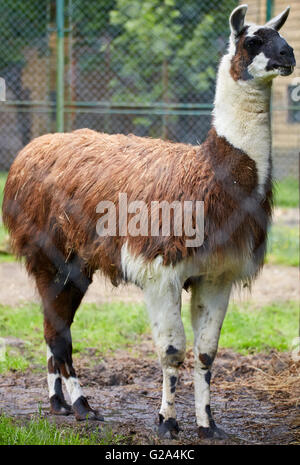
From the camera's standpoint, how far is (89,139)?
13.9 ft

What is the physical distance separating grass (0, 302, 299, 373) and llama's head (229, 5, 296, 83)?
105 inches

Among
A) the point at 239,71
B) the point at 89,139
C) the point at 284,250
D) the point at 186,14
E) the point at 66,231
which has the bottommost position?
the point at 284,250

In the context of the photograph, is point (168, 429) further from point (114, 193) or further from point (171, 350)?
point (114, 193)

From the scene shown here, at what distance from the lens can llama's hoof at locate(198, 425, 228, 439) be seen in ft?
12.2

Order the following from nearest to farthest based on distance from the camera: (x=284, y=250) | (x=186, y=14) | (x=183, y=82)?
(x=284, y=250)
(x=186, y=14)
(x=183, y=82)

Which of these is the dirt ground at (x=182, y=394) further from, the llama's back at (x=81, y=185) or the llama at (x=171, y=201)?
the llama's back at (x=81, y=185)

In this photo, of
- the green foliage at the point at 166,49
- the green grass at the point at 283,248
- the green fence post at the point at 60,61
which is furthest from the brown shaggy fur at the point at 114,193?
the green foliage at the point at 166,49

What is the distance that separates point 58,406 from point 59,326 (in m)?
0.47

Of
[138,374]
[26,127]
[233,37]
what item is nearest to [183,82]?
[26,127]

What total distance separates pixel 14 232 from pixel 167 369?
137cm

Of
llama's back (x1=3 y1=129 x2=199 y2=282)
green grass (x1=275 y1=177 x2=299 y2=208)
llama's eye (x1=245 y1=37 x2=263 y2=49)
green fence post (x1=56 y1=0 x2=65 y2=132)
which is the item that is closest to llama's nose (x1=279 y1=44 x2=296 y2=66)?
llama's eye (x1=245 y1=37 x2=263 y2=49)

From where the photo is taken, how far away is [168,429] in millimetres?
3695

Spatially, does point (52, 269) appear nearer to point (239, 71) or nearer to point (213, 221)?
point (213, 221)

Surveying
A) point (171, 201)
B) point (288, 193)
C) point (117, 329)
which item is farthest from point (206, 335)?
point (288, 193)
